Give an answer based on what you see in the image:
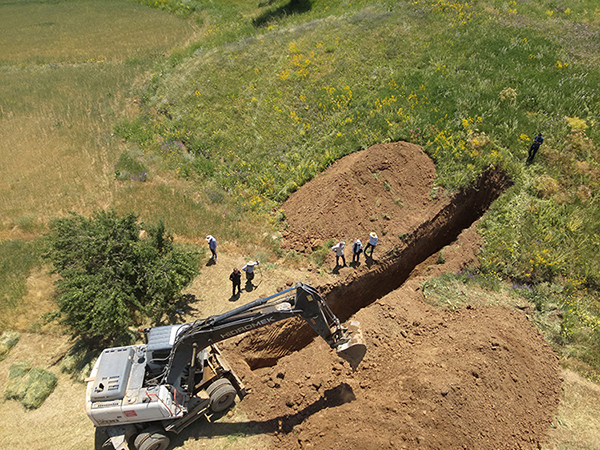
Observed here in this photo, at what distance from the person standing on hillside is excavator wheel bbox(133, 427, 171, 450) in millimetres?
18479

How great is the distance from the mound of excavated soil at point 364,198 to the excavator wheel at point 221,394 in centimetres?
696

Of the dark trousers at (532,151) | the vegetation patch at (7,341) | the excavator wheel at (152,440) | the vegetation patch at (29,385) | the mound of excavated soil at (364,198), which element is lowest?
the vegetation patch at (29,385)

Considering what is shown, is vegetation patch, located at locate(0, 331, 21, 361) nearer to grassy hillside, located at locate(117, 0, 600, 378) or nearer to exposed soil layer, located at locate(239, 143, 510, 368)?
exposed soil layer, located at locate(239, 143, 510, 368)

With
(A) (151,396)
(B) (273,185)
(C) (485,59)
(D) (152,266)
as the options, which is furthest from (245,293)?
(C) (485,59)

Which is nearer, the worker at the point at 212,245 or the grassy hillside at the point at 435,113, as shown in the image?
the worker at the point at 212,245

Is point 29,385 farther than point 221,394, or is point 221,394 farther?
point 29,385

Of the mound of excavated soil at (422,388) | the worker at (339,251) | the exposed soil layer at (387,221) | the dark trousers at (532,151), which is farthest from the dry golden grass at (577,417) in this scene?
the dark trousers at (532,151)

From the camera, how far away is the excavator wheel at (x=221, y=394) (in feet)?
33.2

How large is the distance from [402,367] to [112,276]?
33.6 ft

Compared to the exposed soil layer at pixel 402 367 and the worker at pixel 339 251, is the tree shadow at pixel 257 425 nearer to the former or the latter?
the exposed soil layer at pixel 402 367

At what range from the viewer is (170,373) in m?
9.46

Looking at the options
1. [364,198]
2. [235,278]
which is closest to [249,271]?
[235,278]

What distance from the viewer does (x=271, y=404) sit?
10.9 metres

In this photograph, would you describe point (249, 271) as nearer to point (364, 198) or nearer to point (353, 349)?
point (353, 349)
